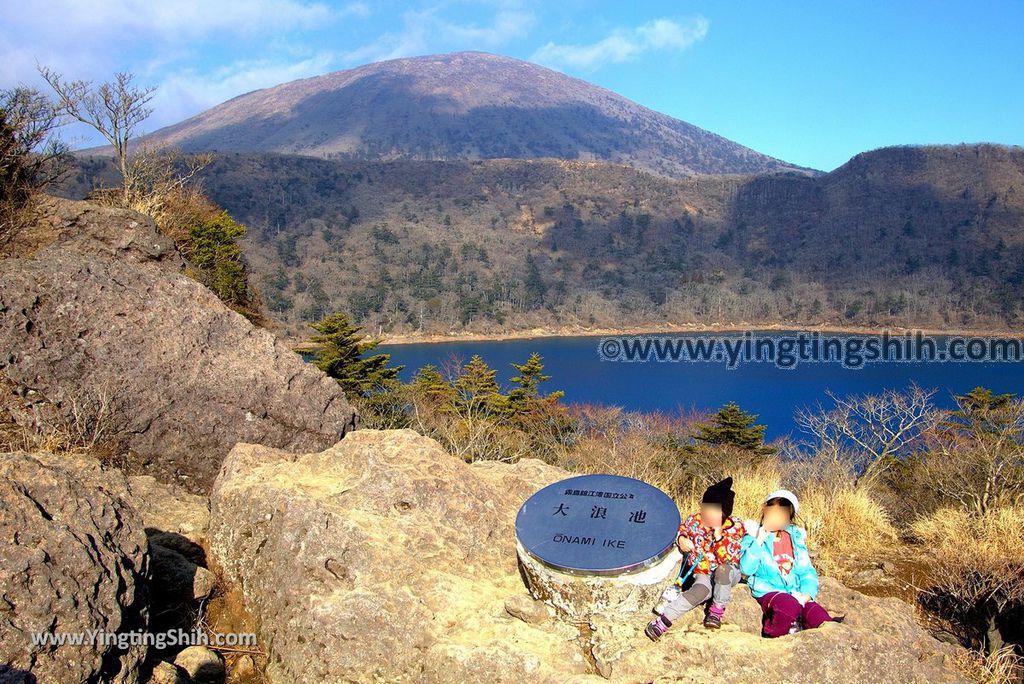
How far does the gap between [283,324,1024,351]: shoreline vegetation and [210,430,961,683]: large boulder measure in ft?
236

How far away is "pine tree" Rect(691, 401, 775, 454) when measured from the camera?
2588 centimetres

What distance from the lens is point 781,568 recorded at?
386 centimetres

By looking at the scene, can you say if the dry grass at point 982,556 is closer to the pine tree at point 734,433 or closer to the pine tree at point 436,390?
the pine tree at point 436,390

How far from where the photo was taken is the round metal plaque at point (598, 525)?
3.88 metres

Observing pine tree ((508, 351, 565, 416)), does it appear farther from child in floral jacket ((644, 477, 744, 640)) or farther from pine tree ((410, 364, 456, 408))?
child in floral jacket ((644, 477, 744, 640))

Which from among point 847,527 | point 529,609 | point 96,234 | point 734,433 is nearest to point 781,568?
point 529,609

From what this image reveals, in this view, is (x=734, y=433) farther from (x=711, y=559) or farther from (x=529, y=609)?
(x=529, y=609)

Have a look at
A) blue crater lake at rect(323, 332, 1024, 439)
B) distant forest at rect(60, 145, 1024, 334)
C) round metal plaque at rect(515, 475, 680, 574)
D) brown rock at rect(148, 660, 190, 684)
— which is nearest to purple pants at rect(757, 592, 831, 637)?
round metal plaque at rect(515, 475, 680, 574)

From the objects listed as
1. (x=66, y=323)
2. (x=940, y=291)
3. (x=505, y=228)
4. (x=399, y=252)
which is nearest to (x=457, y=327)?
(x=399, y=252)

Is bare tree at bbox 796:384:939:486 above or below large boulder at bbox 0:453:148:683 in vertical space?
below

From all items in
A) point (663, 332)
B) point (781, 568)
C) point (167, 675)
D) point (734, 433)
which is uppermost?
point (781, 568)

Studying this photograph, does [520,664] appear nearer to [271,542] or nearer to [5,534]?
[271,542]

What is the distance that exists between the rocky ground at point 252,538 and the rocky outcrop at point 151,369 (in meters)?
0.02

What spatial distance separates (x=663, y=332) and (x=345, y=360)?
72.1 metres
